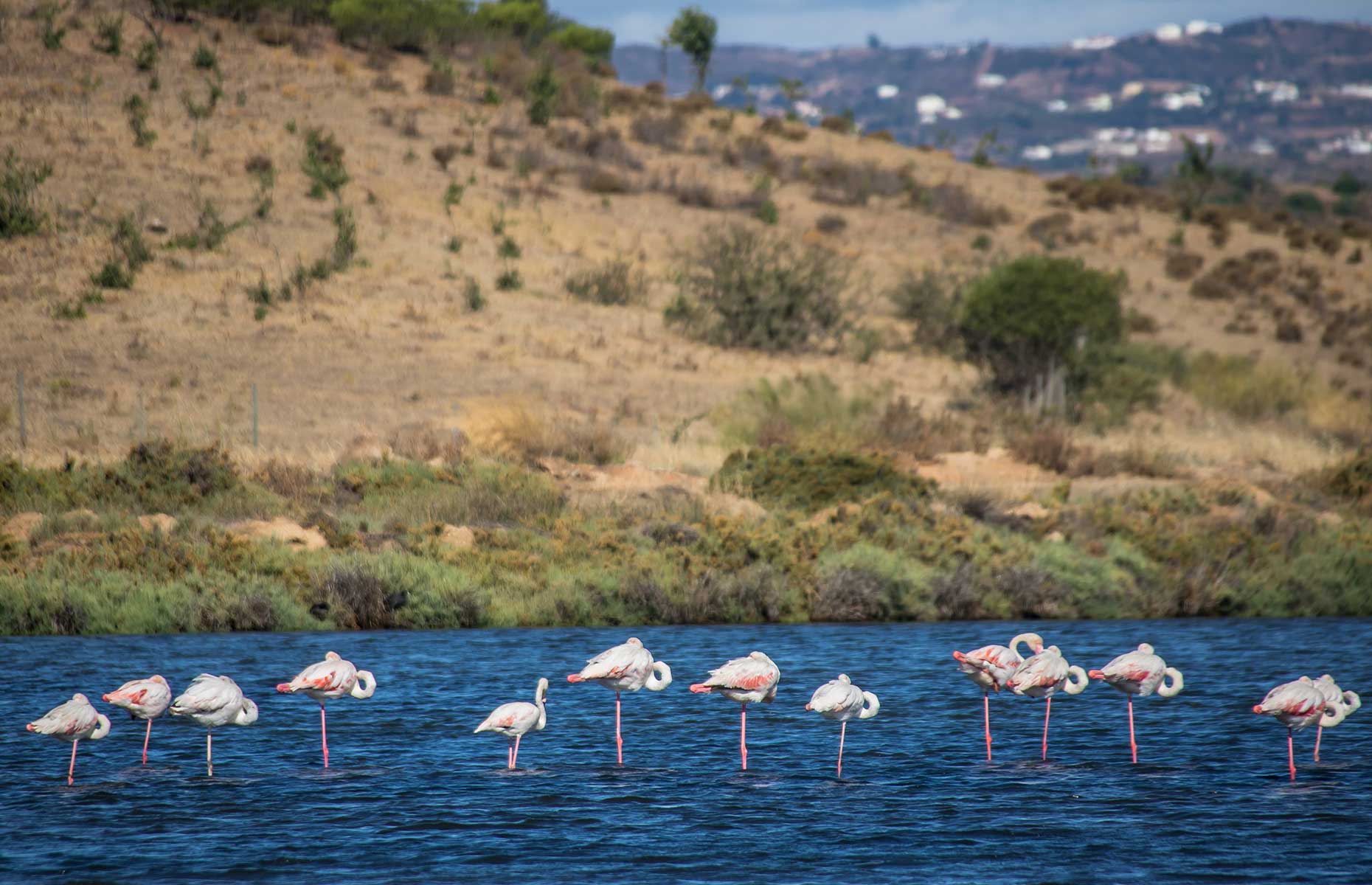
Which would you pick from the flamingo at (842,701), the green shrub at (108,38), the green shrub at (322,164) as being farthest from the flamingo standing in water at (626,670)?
the green shrub at (108,38)

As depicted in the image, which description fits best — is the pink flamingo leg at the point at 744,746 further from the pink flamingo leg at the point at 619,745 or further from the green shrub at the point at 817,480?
the green shrub at the point at 817,480

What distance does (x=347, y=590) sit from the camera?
21016 mm

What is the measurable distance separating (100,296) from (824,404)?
20.5 m

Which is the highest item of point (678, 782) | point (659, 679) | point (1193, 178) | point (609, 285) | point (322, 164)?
point (322, 164)

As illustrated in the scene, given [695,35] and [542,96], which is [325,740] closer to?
[542,96]

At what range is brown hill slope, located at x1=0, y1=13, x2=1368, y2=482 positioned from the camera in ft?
120

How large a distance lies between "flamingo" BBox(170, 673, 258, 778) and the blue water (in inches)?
23.1

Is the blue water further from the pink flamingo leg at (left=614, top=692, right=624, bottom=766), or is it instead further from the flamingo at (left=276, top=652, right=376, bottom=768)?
the flamingo at (left=276, top=652, right=376, bottom=768)

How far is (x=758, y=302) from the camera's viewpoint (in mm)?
46406

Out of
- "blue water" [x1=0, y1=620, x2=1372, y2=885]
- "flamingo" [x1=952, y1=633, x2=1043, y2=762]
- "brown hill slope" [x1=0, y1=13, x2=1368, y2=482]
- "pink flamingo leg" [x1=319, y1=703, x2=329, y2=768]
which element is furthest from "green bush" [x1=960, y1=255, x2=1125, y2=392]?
"pink flamingo leg" [x1=319, y1=703, x2=329, y2=768]

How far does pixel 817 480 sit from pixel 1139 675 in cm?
1349

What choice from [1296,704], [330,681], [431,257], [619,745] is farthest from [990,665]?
[431,257]

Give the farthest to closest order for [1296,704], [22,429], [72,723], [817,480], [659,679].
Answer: [22,429]
[817,480]
[659,679]
[1296,704]
[72,723]

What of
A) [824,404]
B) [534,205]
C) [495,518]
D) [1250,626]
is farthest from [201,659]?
[534,205]
